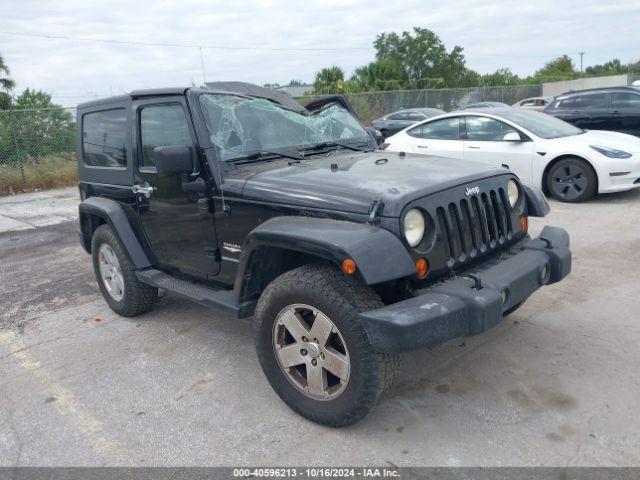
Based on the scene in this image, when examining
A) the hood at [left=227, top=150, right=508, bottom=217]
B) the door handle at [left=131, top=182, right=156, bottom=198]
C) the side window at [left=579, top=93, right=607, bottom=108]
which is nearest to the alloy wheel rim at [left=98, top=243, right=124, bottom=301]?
the door handle at [left=131, top=182, right=156, bottom=198]

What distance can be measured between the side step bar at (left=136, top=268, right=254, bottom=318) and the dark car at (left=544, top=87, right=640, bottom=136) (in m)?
10.4

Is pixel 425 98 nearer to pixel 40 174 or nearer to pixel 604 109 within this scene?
A: pixel 604 109

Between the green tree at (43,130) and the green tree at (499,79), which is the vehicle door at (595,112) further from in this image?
the green tree at (499,79)

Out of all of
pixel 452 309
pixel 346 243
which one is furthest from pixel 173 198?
pixel 452 309

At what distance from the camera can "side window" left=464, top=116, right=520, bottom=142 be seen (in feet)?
28.3

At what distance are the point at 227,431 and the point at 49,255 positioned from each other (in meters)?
5.24

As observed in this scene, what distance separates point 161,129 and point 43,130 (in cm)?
1184

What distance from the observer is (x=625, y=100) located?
1147 centimetres

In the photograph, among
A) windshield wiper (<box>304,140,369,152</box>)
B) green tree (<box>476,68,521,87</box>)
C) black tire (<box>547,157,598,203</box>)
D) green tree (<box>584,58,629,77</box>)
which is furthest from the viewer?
green tree (<box>584,58,629,77</box>)

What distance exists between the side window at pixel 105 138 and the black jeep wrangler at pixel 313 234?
0.02 m

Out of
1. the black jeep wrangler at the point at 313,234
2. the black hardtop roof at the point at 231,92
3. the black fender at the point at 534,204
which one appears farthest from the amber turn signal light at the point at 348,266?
the black hardtop roof at the point at 231,92

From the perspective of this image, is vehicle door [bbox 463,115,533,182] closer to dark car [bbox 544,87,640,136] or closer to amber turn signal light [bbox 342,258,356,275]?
dark car [bbox 544,87,640,136]

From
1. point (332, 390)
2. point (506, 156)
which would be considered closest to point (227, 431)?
point (332, 390)

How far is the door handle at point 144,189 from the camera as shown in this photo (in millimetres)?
4258
